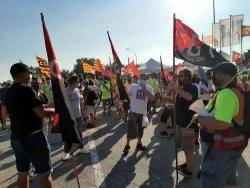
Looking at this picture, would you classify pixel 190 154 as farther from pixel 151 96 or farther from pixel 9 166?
pixel 9 166

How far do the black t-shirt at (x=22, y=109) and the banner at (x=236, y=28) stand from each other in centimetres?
2195

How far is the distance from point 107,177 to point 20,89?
2966mm

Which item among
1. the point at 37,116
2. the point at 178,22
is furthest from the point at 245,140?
the point at 178,22

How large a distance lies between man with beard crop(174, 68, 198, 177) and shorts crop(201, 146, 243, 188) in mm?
2327

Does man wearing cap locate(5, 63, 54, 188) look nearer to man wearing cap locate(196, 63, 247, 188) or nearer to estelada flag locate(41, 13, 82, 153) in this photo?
estelada flag locate(41, 13, 82, 153)

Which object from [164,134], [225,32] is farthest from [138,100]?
[225,32]

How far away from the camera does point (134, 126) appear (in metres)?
8.24

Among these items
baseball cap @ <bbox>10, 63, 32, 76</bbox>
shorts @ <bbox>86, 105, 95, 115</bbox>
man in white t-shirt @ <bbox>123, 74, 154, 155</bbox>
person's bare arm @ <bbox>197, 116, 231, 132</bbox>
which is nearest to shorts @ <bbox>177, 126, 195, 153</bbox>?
man in white t-shirt @ <bbox>123, 74, 154, 155</bbox>

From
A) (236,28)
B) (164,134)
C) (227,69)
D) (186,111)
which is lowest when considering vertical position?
(164,134)

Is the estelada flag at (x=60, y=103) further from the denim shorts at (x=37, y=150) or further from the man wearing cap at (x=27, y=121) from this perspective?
the denim shorts at (x=37, y=150)

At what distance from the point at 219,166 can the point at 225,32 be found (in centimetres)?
2212

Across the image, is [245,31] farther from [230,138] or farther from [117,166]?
[230,138]

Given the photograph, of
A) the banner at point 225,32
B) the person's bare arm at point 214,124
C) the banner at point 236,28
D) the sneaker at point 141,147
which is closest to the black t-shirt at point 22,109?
the person's bare arm at point 214,124

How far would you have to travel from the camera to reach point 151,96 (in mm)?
8383
